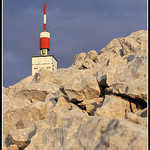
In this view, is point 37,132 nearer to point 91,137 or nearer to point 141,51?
point 91,137

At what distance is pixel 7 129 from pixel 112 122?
7.26 metres

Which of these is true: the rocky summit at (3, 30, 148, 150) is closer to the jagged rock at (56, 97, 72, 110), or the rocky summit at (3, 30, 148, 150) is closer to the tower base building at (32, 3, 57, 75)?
the jagged rock at (56, 97, 72, 110)

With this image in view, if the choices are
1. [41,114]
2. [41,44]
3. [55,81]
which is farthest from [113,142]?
[41,44]

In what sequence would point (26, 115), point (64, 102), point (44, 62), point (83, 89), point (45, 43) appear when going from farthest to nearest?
1. point (45, 43)
2. point (44, 62)
3. point (26, 115)
4. point (64, 102)
5. point (83, 89)

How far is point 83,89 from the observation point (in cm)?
1138

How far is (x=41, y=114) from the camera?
1203 cm

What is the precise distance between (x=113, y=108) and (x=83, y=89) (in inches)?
94.2

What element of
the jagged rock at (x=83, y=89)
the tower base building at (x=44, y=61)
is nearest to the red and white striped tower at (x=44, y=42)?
the tower base building at (x=44, y=61)

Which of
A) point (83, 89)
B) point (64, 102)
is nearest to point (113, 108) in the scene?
point (83, 89)

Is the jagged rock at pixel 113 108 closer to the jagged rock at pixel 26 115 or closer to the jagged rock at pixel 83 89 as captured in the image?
the jagged rock at pixel 83 89

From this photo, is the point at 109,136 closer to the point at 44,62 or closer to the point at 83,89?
the point at 83,89

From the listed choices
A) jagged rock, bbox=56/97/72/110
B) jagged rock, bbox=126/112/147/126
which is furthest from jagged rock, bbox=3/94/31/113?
jagged rock, bbox=126/112/147/126

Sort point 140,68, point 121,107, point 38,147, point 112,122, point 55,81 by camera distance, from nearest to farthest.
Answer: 1. point 112,122
2. point 38,147
3. point 121,107
4. point 140,68
5. point 55,81

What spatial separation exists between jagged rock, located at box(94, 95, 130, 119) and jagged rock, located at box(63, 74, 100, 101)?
167 cm
